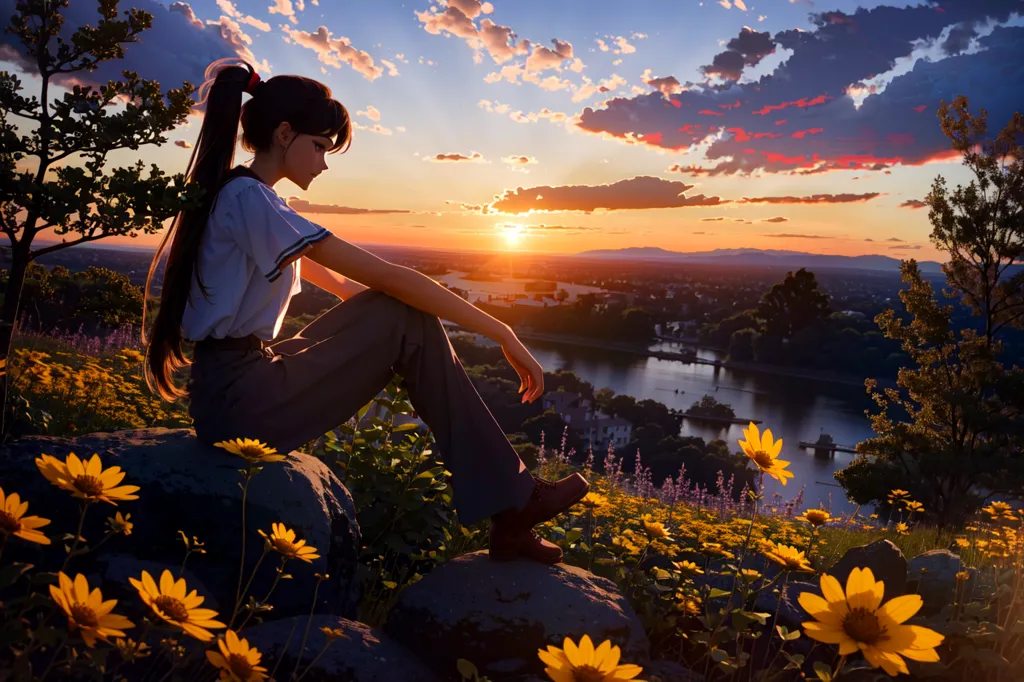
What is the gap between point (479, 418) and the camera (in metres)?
2.53

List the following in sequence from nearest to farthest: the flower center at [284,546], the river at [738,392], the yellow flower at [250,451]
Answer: the flower center at [284,546], the yellow flower at [250,451], the river at [738,392]

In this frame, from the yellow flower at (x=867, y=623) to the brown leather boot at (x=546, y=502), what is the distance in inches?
55.3

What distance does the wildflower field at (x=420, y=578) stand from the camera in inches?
46.5

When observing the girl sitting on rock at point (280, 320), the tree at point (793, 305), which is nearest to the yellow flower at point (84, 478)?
the girl sitting on rock at point (280, 320)

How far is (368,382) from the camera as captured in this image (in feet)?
8.57

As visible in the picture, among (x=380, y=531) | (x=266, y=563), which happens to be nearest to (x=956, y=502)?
(x=380, y=531)

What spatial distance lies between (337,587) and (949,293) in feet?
30.6

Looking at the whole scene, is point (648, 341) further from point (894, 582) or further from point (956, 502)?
point (894, 582)

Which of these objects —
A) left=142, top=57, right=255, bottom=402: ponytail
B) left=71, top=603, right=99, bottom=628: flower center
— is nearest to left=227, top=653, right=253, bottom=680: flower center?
left=71, top=603, right=99, bottom=628: flower center

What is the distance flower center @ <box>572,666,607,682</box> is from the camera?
1.11 meters

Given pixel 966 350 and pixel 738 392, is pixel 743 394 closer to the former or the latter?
pixel 738 392

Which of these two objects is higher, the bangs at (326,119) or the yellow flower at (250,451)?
the bangs at (326,119)

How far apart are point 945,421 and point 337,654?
9960 millimetres

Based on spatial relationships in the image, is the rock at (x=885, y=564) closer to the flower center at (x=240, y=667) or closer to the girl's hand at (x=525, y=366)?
the girl's hand at (x=525, y=366)
